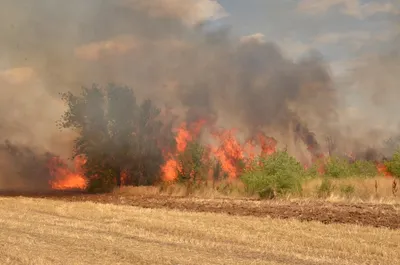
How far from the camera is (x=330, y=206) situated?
2569 cm

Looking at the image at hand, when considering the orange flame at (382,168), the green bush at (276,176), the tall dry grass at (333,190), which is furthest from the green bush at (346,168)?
the green bush at (276,176)

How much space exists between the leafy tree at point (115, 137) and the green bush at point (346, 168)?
1569 cm

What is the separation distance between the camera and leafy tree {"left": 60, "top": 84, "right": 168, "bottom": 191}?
48.4m

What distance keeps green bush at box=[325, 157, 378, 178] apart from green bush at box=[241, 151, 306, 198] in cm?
1065

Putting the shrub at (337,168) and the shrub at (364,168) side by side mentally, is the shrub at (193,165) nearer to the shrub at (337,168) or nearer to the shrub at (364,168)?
the shrub at (337,168)

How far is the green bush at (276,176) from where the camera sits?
104 ft

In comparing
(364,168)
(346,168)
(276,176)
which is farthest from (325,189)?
(364,168)

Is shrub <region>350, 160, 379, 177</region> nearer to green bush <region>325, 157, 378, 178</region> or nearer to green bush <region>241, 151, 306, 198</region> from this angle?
green bush <region>325, 157, 378, 178</region>

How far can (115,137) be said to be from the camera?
48.9m

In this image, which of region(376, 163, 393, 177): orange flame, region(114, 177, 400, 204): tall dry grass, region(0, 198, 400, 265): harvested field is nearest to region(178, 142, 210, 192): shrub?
region(114, 177, 400, 204): tall dry grass

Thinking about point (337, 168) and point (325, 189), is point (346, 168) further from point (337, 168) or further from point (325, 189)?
point (325, 189)

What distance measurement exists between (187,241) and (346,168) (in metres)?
31.3

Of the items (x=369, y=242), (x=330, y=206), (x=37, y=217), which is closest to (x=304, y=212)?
(x=330, y=206)

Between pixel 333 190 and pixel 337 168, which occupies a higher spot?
pixel 337 168
